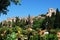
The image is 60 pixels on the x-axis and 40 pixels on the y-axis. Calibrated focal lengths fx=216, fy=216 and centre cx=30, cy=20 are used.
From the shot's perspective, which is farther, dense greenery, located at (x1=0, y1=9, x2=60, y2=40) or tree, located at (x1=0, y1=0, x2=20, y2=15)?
tree, located at (x1=0, y1=0, x2=20, y2=15)

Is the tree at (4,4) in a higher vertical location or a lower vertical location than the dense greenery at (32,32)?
higher

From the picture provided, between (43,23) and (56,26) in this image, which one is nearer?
(56,26)

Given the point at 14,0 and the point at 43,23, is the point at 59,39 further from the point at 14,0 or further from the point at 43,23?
the point at 14,0

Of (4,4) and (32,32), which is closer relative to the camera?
(32,32)

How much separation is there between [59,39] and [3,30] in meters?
7.48

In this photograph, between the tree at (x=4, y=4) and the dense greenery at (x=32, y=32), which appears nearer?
the dense greenery at (x=32, y=32)

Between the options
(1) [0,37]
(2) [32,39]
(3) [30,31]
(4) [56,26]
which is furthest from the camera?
(4) [56,26]

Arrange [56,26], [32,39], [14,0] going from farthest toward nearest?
1. [14,0]
2. [56,26]
3. [32,39]

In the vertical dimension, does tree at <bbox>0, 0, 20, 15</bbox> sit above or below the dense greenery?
above

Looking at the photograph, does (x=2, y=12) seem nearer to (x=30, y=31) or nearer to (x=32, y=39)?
(x=30, y=31)

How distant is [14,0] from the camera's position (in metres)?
31.8

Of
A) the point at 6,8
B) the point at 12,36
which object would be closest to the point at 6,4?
the point at 6,8

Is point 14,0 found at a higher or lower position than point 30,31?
higher

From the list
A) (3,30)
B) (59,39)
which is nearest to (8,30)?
(3,30)
